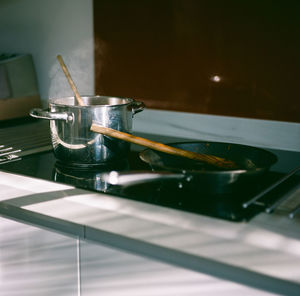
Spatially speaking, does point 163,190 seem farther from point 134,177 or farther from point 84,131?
point 84,131

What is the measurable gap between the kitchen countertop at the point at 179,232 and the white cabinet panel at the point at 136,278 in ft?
0.04

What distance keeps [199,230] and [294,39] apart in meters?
0.72

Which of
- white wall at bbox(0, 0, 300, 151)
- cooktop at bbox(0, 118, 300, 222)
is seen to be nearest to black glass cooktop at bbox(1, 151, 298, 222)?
cooktop at bbox(0, 118, 300, 222)

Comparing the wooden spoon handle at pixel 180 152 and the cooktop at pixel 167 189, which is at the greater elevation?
the wooden spoon handle at pixel 180 152

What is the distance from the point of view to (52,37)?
1.61 metres

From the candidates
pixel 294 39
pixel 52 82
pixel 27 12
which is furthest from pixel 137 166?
pixel 27 12

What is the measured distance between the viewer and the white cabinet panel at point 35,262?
0.78 meters

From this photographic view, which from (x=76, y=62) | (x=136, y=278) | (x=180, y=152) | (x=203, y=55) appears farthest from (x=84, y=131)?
(x=76, y=62)

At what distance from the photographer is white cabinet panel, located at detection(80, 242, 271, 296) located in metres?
0.64

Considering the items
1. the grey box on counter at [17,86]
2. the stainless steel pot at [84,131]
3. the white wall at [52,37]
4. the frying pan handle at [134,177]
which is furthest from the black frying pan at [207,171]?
the grey box on counter at [17,86]

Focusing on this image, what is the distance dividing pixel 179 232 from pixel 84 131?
0.37m

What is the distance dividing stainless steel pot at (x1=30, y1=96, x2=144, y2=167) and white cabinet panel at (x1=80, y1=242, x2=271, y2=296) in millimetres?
253

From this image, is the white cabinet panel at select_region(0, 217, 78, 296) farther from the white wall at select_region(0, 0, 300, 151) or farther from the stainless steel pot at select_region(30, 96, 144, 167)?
the white wall at select_region(0, 0, 300, 151)

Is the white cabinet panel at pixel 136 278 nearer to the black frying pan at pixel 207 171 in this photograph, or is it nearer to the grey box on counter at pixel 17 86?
the black frying pan at pixel 207 171
